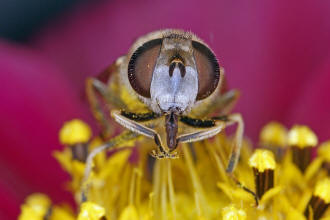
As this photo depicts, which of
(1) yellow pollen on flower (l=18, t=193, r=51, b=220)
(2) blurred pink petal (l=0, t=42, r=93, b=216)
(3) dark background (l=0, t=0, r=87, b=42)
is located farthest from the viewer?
(3) dark background (l=0, t=0, r=87, b=42)

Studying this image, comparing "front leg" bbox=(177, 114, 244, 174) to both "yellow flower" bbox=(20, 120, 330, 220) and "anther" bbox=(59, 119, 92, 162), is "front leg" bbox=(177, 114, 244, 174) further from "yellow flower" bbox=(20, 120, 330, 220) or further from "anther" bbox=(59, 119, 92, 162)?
"anther" bbox=(59, 119, 92, 162)

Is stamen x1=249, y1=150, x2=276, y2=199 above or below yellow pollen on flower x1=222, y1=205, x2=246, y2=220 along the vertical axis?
above

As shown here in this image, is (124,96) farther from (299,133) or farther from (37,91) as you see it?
(37,91)

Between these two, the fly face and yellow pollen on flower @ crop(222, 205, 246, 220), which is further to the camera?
yellow pollen on flower @ crop(222, 205, 246, 220)

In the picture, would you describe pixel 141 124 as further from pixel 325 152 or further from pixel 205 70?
pixel 325 152

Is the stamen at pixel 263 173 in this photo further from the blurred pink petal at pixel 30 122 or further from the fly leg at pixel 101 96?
the blurred pink petal at pixel 30 122

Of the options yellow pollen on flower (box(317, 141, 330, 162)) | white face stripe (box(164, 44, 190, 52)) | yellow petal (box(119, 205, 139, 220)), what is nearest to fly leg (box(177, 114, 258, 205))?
white face stripe (box(164, 44, 190, 52))

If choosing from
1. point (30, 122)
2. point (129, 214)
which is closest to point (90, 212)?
point (129, 214)
